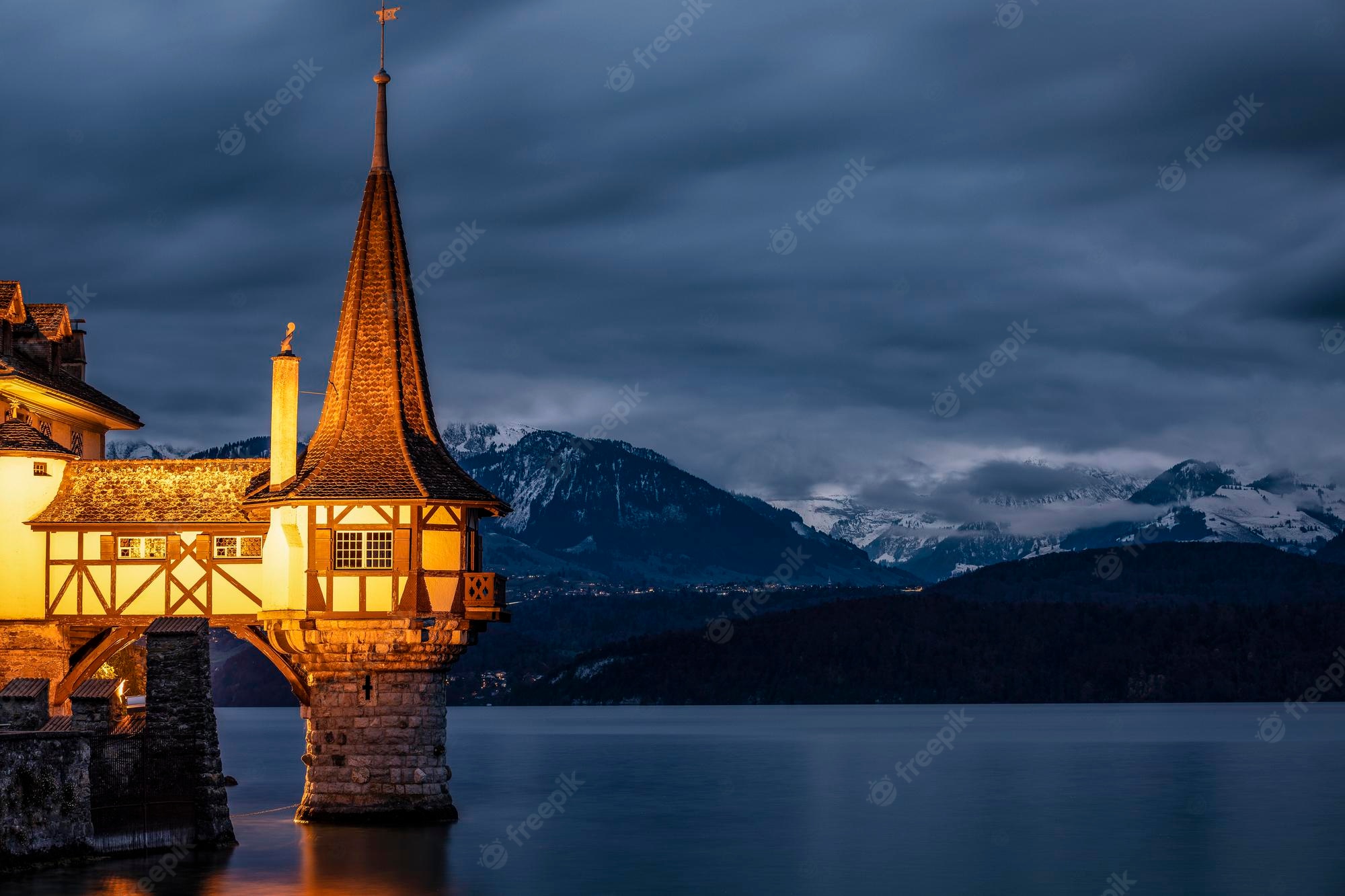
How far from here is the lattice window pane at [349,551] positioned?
52.0 metres

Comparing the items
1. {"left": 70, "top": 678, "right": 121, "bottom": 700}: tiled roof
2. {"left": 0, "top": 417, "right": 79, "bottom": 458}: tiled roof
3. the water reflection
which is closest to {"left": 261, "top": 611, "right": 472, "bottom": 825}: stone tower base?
the water reflection

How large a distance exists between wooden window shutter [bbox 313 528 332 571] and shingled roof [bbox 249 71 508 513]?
1180 millimetres

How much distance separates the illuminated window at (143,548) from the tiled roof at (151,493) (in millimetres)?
802

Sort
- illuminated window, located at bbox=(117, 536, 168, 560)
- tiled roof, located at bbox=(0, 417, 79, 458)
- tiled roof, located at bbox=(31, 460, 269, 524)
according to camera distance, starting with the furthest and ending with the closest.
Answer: illuminated window, located at bbox=(117, 536, 168, 560) < tiled roof, located at bbox=(31, 460, 269, 524) < tiled roof, located at bbox=(0, 417, 79, 458)

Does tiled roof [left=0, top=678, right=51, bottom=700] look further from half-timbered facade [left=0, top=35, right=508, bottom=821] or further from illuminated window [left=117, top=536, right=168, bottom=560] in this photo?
illuminated window [left=117, top=536, right=168, bottom=560]

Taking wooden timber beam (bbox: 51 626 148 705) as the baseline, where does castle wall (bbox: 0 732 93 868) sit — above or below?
below

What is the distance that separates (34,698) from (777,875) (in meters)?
21.4

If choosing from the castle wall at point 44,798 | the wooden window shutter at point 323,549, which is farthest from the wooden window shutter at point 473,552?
the castle wall at point 44,798

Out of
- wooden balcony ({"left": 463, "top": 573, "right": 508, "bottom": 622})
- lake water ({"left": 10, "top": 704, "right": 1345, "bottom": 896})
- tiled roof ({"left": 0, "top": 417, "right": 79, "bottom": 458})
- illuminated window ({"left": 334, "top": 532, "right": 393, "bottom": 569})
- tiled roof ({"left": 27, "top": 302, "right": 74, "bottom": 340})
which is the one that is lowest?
lake water ({"left": 10, "top": 704, "right": 1345, "bottom": 896})

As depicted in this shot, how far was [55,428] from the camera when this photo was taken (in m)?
56.4

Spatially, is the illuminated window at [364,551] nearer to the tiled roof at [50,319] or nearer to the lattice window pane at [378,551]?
the lattice window pane at [378,551]

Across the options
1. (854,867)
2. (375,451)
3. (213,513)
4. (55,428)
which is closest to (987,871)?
(854,867)

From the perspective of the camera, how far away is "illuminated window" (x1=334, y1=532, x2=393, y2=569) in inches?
2048

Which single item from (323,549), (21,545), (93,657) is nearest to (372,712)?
(323,549)
